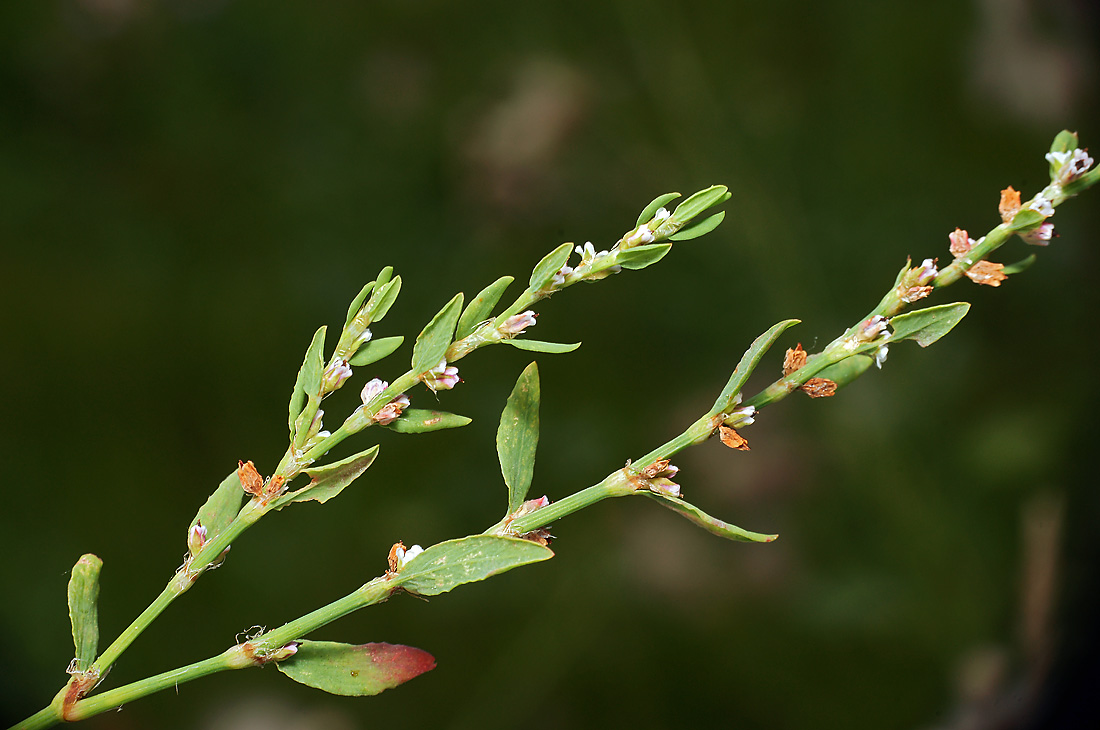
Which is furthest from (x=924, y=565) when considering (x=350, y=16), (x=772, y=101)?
(x=350, y=16)

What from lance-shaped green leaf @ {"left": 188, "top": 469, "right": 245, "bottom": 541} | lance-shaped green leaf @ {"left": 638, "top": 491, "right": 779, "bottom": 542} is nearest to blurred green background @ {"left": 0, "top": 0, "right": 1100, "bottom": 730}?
lance-shaped green leaf @ {"left": 188, "top": 469, "right": 245, "bottom": 541}

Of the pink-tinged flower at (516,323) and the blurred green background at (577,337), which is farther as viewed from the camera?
the blurred green background at (577,337)

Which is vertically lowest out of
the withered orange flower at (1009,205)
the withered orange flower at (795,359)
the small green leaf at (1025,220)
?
the withered orange flower at (795,359)

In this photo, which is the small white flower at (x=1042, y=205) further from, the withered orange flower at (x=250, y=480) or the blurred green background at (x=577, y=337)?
the blurred green background at (x=577, y=337)

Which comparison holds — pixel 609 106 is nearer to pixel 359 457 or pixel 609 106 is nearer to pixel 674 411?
pixel 674 411

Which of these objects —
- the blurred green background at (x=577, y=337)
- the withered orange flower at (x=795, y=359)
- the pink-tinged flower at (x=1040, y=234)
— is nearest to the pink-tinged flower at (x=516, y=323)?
the withered orange flower at (x=795, y=359)

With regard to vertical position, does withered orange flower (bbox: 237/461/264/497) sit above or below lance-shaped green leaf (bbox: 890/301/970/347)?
above

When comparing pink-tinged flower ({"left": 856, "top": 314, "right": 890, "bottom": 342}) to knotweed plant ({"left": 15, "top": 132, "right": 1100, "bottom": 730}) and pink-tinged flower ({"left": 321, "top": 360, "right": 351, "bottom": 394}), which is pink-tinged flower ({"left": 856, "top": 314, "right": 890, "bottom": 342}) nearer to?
knotweed plant ({"left": 15, "top": 132, "right": 1100, "bottom": 730})
